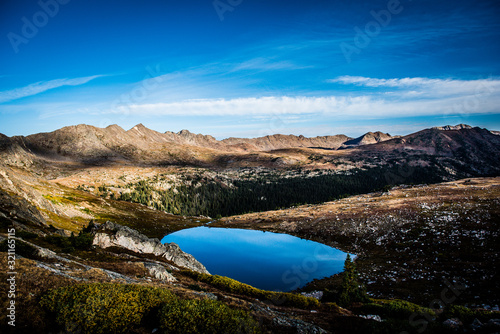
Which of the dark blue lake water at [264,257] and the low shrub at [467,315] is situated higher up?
the low shrub at [467,315]

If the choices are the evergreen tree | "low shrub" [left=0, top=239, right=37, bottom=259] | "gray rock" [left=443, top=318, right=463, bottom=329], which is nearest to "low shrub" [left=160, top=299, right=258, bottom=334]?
"low shrub" [left=0, top=239, right=37, bottom=259]

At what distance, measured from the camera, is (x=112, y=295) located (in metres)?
13.1

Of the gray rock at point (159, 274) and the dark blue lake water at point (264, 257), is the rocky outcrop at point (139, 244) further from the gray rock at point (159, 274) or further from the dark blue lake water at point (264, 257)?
the dark blue lake water at point (264, 257)

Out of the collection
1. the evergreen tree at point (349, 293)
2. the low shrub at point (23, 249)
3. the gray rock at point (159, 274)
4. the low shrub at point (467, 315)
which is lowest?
the evergreen tree at point (349, 293)

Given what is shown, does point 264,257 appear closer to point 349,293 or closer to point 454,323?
point 349,293

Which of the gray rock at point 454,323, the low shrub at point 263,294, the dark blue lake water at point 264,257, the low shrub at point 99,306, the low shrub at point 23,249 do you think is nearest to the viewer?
the low shrub at point 99,306

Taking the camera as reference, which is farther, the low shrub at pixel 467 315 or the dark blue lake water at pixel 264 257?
the dark blue lake water at pixel 264 257

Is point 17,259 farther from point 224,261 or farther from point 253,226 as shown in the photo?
point 253,226

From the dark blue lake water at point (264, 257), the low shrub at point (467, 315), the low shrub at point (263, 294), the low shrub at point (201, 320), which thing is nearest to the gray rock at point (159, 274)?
the low shrub at point (263, 294)

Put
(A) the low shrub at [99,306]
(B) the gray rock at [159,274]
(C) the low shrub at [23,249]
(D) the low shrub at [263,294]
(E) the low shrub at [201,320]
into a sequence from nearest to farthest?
(A) the low shrub at [99,306] → (E) the low shrub at [201,320] → (C) the low shrub at [23,249] → (D) the low shrub at [263,294] → (B) the gray rock at [159,274]

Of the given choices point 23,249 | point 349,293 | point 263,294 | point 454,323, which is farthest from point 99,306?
point 349,293

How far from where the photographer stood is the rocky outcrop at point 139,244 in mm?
40625

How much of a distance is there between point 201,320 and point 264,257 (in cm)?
6312

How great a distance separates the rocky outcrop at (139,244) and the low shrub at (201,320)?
1211 inches
